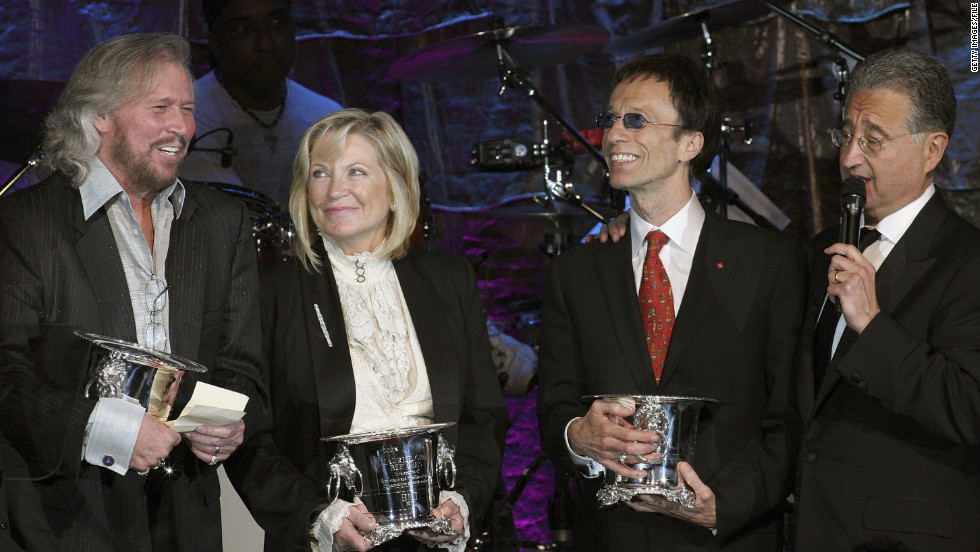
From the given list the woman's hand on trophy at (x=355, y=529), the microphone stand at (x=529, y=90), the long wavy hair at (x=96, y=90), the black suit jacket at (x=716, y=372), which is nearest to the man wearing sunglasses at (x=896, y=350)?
the black suit jacket at (x=716, y=372)

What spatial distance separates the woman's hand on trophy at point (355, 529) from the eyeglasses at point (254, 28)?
13.8ft

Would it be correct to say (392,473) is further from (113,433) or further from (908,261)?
(908,261)

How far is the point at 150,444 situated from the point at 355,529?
1.86ft

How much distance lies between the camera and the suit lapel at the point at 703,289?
3.12 meters

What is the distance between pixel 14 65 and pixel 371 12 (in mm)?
2091

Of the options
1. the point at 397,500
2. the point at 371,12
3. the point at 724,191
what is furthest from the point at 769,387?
the point at 371,12

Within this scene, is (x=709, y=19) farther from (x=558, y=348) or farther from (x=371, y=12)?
(x=558, y=348)

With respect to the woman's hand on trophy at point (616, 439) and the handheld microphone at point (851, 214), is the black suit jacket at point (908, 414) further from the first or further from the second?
the woman's hand on trophy at point (616, 439)

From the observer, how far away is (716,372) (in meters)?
3.12

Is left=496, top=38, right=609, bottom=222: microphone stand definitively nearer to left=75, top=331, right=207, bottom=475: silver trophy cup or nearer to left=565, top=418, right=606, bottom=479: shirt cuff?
left=565, top=418, right=606, bottom=479: shirt cuff

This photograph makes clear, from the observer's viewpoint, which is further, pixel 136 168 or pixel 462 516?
pixel 136 168

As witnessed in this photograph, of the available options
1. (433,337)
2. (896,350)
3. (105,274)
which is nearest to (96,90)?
(105,274)

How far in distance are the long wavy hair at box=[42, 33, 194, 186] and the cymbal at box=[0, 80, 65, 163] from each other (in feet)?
3.96

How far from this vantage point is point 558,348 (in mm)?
Result: 3346
